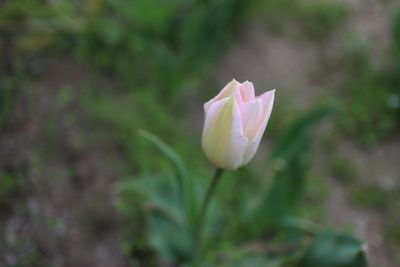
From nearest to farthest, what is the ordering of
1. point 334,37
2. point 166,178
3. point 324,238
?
point 324,238 → point 166,178 → point 334,37

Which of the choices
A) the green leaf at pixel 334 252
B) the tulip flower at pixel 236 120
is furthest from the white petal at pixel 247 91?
the green leaf at pixel 334 252

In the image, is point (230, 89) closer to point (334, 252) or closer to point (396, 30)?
point (334, 252)

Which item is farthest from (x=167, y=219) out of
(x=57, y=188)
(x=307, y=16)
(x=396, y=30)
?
(x=307, y=16)

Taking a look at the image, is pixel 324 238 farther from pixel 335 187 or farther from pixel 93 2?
pixel 93 2

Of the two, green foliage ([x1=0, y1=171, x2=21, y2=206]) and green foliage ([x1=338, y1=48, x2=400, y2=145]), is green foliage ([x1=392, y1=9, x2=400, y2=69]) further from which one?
green foliage ([x1=0, y1=171, x2=21, y2=206])

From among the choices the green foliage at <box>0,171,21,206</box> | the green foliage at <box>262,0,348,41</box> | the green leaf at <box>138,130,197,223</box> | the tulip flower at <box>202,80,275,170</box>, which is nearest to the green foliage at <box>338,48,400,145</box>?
the green foliage at <box>262,0,348,41</box>

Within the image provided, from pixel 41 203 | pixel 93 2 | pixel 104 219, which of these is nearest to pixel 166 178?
pixel 104 219

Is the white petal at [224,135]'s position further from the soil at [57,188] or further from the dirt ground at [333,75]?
the dirt ground at [333,75]

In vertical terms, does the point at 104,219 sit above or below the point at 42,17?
below
